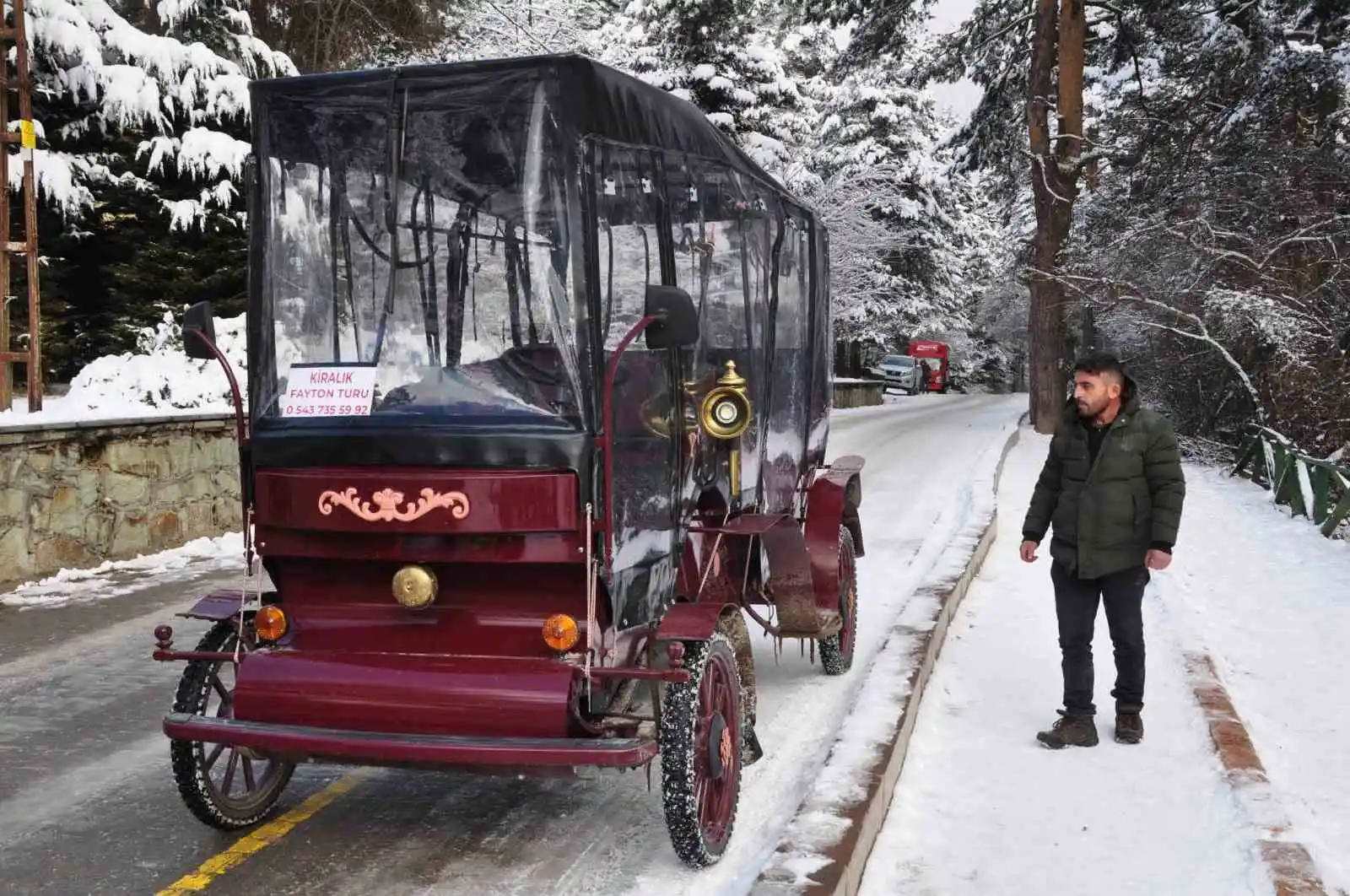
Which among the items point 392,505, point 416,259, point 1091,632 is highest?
point 416,259

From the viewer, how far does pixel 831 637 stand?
7.11 meters

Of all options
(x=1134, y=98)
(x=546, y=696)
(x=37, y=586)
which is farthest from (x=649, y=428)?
(x=1134, y=98)

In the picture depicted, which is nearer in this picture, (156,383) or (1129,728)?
(1129,728)

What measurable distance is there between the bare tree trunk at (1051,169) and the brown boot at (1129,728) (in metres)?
19.6

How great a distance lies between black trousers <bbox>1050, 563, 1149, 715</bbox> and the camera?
5.97 m

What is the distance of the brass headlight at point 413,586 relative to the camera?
4305 mm

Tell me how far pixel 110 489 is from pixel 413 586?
7.14m

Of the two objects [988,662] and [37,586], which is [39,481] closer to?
[37,586]

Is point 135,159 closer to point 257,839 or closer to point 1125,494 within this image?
point 257,839

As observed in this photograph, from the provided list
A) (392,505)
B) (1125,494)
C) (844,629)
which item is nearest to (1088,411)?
(1125,494)

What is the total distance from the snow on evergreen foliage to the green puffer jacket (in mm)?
11106

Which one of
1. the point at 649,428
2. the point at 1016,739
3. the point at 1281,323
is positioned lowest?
the point at 1016,739

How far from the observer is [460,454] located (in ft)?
13.9

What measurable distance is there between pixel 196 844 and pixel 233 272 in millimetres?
11633
